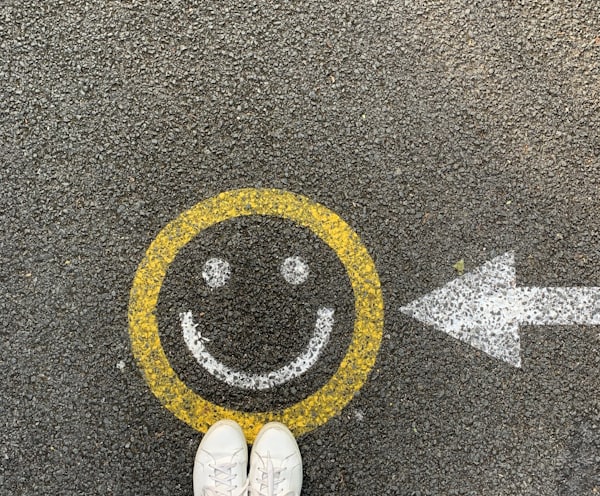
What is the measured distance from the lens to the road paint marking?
6.76ft

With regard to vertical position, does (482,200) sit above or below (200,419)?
above

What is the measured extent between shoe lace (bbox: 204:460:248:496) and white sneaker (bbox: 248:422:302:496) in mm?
103

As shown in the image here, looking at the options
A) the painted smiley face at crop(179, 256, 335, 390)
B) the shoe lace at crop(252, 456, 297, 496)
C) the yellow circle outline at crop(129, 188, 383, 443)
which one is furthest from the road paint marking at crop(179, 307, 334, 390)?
the shoe lace at crop(252, 456, 297, 496)

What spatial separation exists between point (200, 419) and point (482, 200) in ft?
5.23

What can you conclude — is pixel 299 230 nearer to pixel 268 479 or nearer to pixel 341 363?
pixel 341 363

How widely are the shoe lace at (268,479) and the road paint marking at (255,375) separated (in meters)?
0.33

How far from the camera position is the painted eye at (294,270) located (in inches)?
81.3

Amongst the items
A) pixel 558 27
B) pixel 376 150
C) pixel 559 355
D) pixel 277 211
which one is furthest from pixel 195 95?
pixel 559 355

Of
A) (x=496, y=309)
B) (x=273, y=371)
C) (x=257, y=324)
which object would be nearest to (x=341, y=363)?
(x=273, y=371)

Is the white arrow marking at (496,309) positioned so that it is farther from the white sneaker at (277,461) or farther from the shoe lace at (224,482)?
the shoe lace at (224,482)

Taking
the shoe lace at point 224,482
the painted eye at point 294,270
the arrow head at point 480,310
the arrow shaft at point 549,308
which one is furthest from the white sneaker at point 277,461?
the arrow shaft at point 549,308

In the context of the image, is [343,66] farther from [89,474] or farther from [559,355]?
[89,474]

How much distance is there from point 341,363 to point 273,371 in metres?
0.30

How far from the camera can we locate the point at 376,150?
210 centimetres
